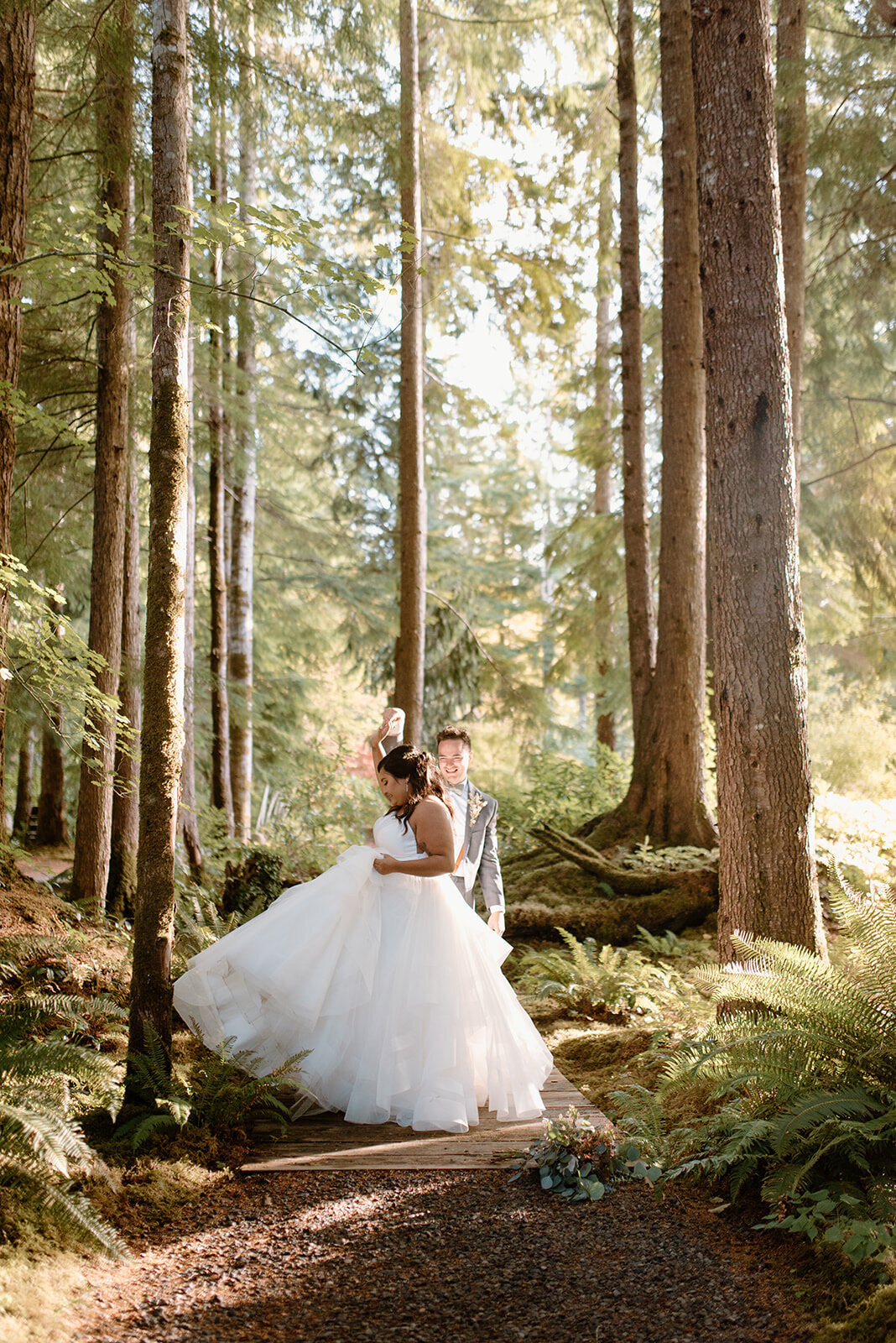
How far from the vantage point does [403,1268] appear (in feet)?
10.5

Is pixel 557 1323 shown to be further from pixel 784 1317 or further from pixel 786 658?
pixel 786 658

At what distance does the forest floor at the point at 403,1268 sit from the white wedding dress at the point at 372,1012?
64 centimetres

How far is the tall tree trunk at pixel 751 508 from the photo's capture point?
4.82 m

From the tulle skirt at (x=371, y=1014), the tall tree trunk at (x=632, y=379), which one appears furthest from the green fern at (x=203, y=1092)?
the tall tree trunk at (x=632, y=379)

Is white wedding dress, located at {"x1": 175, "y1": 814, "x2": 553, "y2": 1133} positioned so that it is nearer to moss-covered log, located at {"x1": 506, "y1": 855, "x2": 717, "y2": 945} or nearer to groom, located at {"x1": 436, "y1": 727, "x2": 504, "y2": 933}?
groom, located at {"x1": 436, "y1": 727, "x2": 504, "y2": 933}

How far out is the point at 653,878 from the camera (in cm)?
895

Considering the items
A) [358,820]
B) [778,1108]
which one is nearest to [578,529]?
[358,820]

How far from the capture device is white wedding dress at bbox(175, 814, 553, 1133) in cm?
463

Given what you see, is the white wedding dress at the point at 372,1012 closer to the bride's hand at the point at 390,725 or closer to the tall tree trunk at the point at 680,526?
the bride's hand at the point at 390,725

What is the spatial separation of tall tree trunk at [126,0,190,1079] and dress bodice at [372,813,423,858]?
123cm

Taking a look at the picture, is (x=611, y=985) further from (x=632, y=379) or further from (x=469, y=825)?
(x=632, y=379)

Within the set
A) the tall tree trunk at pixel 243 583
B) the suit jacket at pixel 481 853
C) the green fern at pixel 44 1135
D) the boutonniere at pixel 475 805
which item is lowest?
the green fern at pixel 44 1135

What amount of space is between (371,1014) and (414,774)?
1261mm

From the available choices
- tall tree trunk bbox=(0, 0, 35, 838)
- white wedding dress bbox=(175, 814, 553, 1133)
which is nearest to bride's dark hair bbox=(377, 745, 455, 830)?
white wedding dress bbox=(175, 814, 553, 1133)
